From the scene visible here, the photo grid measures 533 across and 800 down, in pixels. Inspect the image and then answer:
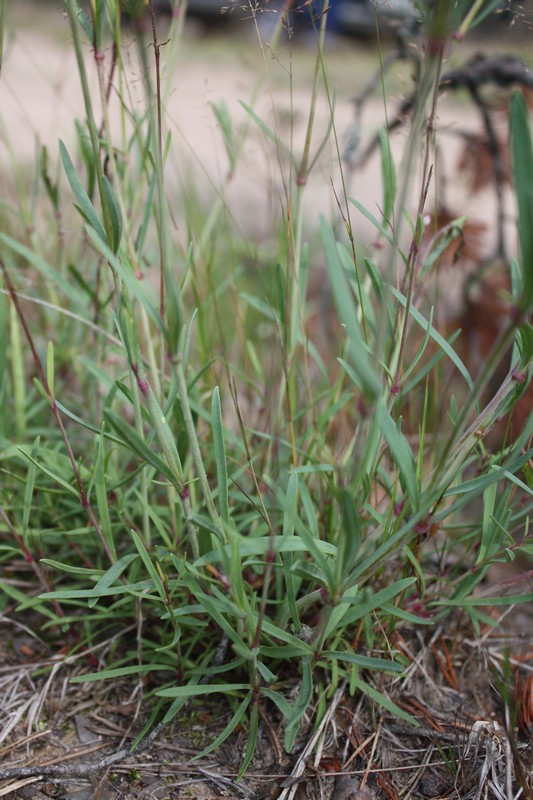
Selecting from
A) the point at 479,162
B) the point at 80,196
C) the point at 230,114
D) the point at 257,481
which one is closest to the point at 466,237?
the point at 479,162

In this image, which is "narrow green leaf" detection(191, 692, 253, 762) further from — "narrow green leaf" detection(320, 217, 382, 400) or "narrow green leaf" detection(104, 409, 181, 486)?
"narrow green leaf" detection(320, 217, 382, 400)

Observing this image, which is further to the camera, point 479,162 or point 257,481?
point 479,162

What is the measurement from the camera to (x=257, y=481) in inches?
28.9

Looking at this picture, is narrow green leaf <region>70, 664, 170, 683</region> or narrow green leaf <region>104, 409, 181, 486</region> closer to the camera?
narrow green leaf <region>104, 409, 181, 486</region>

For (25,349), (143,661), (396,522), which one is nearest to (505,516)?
(396,522)

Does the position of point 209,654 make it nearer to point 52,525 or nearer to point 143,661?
point 143,661

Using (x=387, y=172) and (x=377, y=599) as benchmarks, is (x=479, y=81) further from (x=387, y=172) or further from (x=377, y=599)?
(x=377, y=599)

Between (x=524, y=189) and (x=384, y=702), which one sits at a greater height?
(x=524, y=189)

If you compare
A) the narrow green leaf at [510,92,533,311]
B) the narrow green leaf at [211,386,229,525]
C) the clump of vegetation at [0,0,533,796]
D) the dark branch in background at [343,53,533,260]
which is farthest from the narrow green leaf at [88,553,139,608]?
the dark branch in background at [343,53,533,260]

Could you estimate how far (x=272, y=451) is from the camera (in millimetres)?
891

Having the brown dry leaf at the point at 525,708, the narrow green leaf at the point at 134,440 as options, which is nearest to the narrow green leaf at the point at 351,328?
the narrow green leaf at the point at 134,440

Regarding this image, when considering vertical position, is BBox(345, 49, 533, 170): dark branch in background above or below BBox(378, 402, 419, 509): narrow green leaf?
above

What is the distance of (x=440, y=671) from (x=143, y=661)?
348 mm

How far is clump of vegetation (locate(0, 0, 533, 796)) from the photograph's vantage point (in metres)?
0.56
